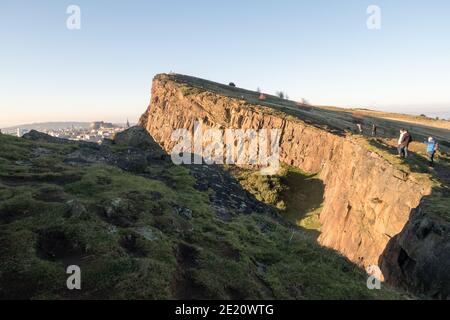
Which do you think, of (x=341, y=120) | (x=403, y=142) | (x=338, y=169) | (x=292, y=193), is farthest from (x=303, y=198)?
(x=341, y=120)

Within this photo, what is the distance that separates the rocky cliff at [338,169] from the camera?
102ft

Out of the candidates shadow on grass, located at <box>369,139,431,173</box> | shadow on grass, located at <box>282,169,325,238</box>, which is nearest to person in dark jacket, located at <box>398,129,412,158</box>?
shadow on grass, located at <box>369,139,431,173</box>

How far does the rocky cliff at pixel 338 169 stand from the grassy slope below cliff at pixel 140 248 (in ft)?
48.2

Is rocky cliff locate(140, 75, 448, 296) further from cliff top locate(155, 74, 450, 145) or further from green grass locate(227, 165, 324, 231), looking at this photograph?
cliff top locate(155, 74, 450, 145)

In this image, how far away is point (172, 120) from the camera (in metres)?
80.9

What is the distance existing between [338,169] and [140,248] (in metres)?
40.6

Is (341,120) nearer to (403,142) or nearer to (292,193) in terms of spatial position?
(292,193)

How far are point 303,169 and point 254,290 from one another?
155ft

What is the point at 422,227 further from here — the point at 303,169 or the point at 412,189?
the point at 303,169

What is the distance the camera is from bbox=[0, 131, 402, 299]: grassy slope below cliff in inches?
381

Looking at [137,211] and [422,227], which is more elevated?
[137,211]

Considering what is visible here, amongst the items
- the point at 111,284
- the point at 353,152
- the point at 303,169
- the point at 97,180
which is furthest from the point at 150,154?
the point at 303,169

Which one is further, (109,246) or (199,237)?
(199,237)
